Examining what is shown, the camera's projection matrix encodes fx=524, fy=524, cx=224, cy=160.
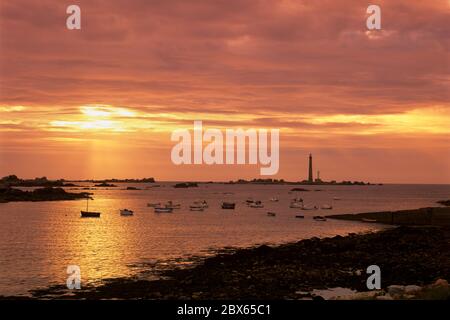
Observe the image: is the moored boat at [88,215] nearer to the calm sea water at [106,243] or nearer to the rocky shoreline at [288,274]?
the calm sea water at [106,243]

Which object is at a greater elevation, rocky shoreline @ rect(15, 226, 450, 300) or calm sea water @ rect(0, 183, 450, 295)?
rocky shoreline @ rect(15, 226, 450, 300)

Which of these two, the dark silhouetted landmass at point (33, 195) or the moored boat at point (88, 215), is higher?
the dark silhouetted landmass at point (33, 195)

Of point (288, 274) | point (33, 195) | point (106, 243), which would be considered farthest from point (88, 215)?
point (288, 274)

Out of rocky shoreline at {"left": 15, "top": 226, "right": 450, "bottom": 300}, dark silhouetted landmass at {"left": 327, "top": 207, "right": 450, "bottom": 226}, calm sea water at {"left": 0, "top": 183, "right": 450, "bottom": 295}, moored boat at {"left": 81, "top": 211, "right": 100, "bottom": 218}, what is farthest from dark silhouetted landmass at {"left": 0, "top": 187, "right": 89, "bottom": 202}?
rocky shoreline at {"left": 15, "top": 226, "right": 450, "bottom": 300}

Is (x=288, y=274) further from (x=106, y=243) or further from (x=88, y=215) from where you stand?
(x=88, y=215)

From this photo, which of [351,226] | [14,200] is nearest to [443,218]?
[351,226]

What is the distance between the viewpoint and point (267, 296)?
85.7 ft

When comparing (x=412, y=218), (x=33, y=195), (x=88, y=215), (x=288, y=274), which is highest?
(x=288, y=274)

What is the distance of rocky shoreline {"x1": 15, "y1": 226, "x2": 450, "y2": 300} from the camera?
2797cm

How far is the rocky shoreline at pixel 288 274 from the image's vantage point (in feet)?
91.8

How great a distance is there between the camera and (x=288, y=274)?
32.1 m

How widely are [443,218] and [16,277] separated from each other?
195 ft

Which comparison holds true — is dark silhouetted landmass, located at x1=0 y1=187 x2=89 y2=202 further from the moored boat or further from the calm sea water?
the calm sea water

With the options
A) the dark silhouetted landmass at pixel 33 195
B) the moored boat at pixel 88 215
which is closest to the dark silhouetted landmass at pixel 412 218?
the moored boat at pixel 88 215
